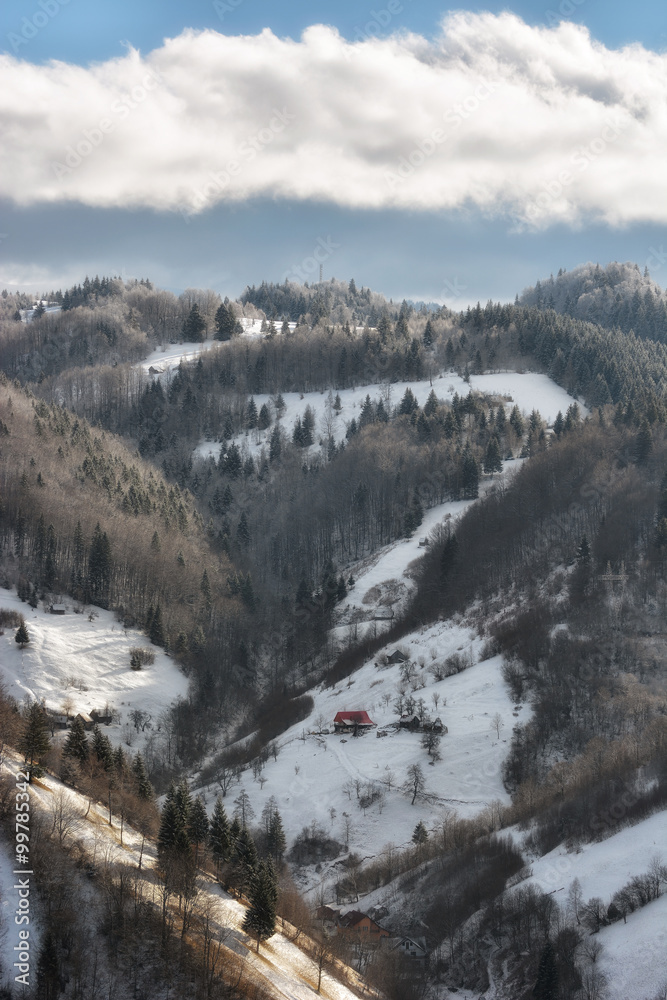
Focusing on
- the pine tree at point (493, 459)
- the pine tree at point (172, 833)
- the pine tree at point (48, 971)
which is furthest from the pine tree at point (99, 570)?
the pine tree at point (493, 459)

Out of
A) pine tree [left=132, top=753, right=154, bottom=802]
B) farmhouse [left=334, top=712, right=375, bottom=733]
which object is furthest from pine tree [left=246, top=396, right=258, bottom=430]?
pine tree [left=132, top=753, right=154, bottom=802]

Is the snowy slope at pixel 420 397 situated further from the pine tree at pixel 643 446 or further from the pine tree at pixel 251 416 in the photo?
the pine tree at pixel 643 446

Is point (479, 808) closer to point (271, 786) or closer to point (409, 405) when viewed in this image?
point (271, 786)

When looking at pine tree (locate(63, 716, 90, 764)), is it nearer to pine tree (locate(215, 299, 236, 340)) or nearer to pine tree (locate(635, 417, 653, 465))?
pine tree (locate(635, 417, 653, 465))

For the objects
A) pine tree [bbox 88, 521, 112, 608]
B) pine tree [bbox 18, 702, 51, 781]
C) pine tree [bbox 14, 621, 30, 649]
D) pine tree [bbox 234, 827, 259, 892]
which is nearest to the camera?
pine tree [bbox 234, 827, 259, 892]

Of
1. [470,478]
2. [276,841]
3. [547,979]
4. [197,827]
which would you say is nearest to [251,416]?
[470,478]

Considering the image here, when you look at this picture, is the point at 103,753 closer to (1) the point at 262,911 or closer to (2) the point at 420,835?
(1) the point at 262,911
